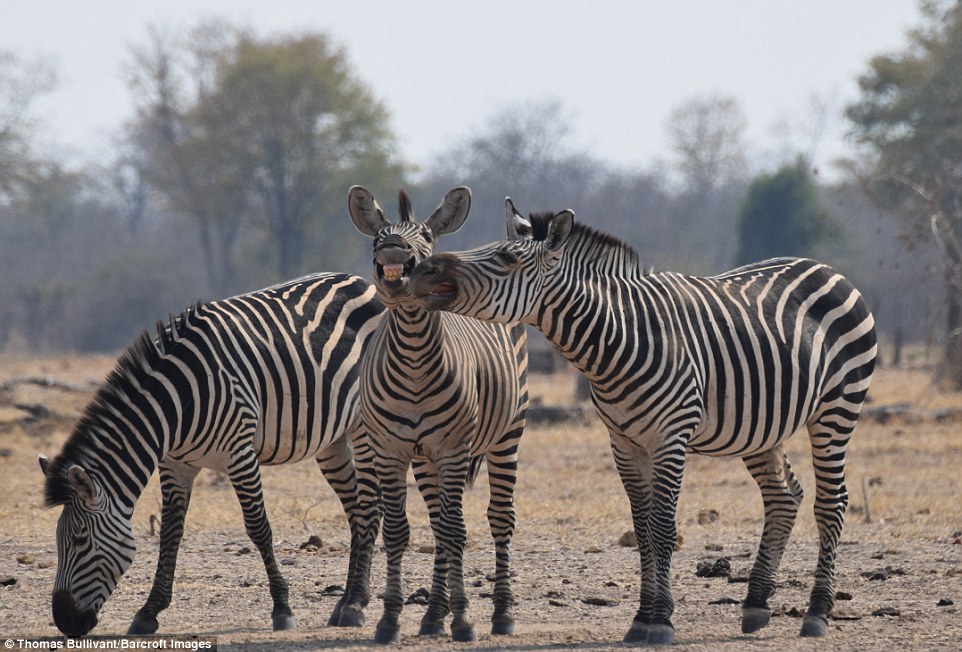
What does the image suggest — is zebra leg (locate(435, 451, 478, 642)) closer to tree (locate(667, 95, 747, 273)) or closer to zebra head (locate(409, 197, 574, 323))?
zebra head (locate(409, 197, 574, 323))

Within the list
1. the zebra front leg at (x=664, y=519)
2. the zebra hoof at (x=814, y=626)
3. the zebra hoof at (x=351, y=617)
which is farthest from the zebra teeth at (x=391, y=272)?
the zebra hoof at (x=814, y=626)

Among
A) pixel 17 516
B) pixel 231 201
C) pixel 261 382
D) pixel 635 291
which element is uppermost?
pixel 231 201

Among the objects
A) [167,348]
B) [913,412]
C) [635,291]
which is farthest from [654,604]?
[913,412]

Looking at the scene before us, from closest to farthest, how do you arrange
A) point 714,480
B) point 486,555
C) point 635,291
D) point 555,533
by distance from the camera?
point 635,291, point 486,555, point 555,533, point 714,480

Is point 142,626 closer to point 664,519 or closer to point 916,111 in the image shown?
point 664,519

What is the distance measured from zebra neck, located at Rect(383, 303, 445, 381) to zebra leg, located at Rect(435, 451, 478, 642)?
0.45 metres

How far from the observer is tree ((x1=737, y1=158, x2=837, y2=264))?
42.3 metres

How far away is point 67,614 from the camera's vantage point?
5.34 m

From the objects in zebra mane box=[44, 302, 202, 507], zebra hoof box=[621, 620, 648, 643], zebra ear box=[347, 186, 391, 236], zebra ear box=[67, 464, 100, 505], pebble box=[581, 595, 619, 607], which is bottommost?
pebble box=[581, 595, 619, 607]

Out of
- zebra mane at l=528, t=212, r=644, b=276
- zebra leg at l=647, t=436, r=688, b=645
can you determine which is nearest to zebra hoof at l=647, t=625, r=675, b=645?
zebra leg at l=647, t=436, r=688, b=645

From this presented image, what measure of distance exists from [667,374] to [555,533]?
12.4ft

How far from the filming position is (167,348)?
6.12 meters

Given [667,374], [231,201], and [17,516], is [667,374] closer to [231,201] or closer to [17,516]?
[17,516]

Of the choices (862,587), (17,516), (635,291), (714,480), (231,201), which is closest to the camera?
(635,291)
